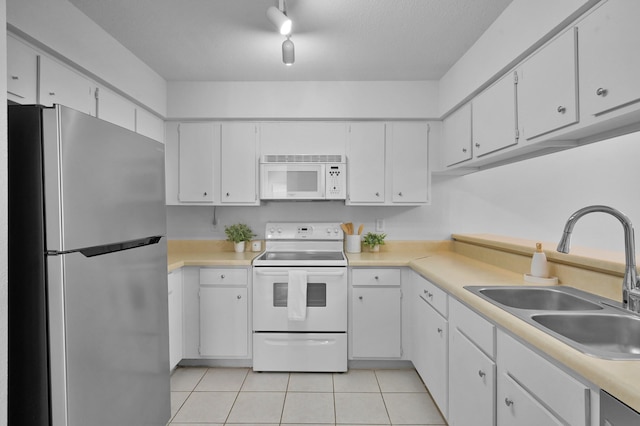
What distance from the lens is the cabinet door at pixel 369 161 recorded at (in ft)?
9.91

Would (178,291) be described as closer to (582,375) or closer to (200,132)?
(200,132)

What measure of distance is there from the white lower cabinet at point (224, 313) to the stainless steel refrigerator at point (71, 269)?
124 cm

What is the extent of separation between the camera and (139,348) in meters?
1.52

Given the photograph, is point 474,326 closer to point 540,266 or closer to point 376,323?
point 540,266

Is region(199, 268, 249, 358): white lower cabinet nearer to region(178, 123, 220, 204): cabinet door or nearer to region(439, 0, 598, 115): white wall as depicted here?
region(178, 123, 220, 204): cabinet door

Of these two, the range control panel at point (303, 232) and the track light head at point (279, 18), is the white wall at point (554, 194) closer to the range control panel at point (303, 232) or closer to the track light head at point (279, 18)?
the range control panel at point (303, 232)

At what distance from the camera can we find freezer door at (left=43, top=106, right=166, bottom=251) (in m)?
1.09

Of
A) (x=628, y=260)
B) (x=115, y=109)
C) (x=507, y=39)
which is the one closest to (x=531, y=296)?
(x=628, y=260)

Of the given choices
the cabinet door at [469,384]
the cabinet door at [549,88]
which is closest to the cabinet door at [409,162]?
the cabinet door at [549,88]

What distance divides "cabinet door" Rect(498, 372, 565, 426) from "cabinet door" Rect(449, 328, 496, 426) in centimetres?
6

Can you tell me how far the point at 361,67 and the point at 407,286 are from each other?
1.75m

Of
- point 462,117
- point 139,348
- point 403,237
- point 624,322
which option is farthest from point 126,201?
point 403,237

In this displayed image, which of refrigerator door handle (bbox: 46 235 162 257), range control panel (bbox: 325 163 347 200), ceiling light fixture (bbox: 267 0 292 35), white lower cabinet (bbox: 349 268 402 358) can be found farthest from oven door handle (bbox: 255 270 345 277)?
ceiling light fixture (bbox: 267 0 292 35)

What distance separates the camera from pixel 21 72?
5.16 ft
